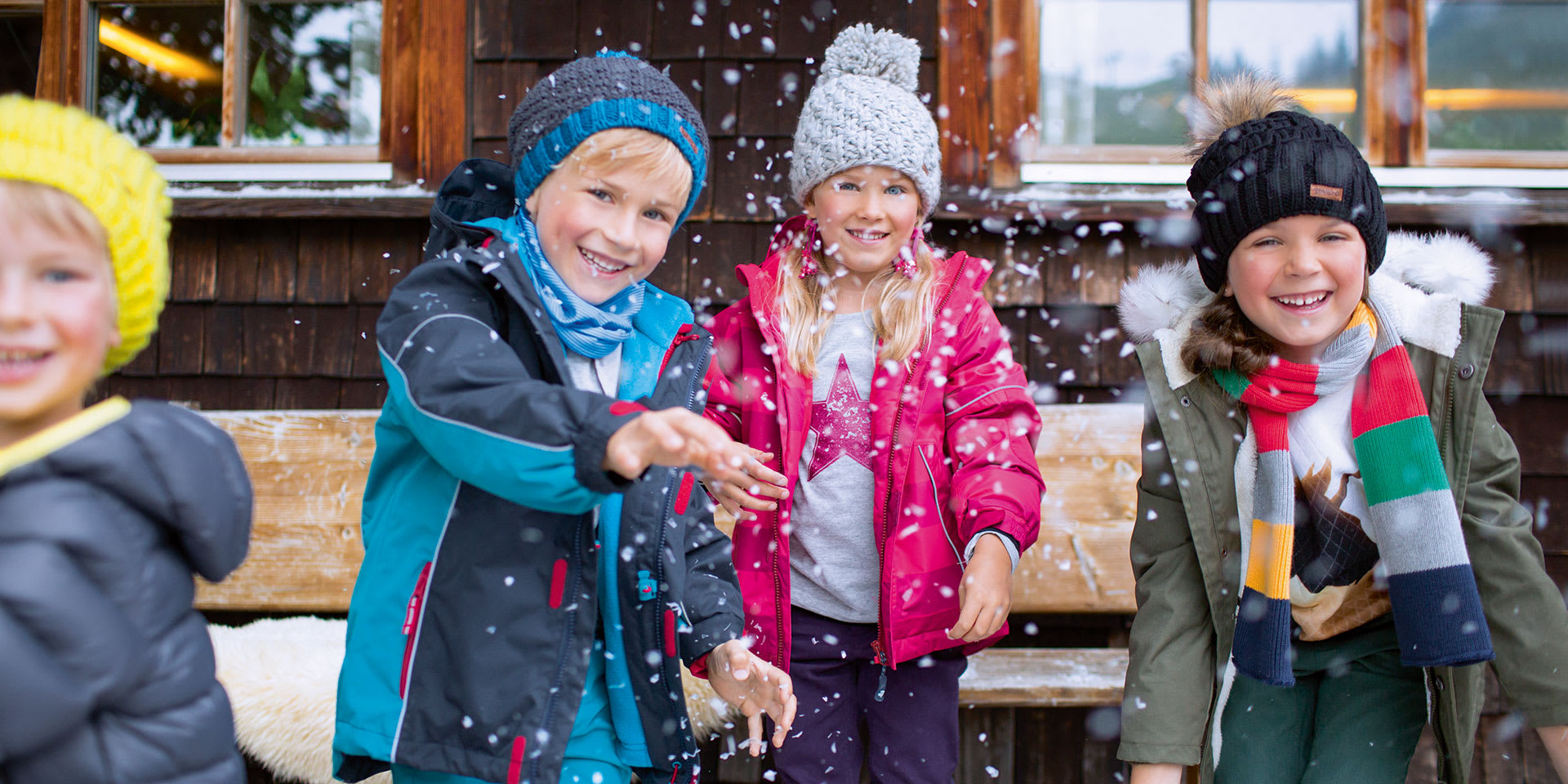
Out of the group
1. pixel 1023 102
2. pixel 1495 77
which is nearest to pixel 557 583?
pixel 1023 102

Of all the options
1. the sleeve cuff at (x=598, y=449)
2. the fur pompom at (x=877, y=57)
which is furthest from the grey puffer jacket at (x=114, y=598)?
the fur pompom at (x=877, y=57)

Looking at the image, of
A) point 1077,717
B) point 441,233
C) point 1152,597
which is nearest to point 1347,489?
point 1152,597

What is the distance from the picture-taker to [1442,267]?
188 cm

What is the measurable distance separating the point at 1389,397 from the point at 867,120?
1.14m

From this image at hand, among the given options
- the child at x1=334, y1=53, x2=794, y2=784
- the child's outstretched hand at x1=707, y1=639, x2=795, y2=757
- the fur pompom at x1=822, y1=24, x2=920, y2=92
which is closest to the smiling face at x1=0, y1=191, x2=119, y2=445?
the child at x1=334, y1=53, x2=794, y2=784

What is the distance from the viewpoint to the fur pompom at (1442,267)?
1839 mm

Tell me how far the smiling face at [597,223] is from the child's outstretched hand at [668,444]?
0.42 meters

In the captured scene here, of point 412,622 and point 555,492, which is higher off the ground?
point 555,492

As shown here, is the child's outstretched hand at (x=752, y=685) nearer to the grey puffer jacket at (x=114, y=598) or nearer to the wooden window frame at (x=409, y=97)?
the grey puffer jacket at (x=114, y=598)

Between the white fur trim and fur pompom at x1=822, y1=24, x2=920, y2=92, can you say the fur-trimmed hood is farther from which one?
the white fur trim

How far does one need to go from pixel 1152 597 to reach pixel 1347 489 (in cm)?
43

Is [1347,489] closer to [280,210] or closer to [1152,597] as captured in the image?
[1152,597]

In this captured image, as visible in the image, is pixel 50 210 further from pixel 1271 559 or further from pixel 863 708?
pixel 1271 559

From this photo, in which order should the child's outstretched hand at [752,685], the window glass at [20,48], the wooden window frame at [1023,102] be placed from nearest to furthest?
the child's outstretched hand at [752,685], the wooden window frame at [1023,102], the window glass at [20,48]
